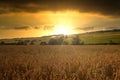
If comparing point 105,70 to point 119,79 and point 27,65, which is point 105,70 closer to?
point 119,79

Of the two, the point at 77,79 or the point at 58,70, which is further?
the point at 58,70

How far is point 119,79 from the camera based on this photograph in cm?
623

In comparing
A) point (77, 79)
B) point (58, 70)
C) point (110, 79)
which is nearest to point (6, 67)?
point (58, 70)

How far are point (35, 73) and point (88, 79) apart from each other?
3.86 feet

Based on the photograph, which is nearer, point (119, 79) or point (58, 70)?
point (119, 79)

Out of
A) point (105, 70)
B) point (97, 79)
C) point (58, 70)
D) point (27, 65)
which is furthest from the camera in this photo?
point (27, 65)

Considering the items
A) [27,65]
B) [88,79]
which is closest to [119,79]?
[88,79]

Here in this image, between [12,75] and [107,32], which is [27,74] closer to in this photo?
[12,75]

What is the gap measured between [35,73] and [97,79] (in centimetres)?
137

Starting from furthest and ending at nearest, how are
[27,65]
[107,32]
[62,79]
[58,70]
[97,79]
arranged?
[107,32]
[27,65]
[58,70]
[97,79]
[62,79]

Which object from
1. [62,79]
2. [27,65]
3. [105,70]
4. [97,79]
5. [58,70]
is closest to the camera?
[62,79]

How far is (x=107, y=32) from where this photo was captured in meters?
103

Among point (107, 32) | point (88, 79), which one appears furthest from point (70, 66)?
point (107, 32)

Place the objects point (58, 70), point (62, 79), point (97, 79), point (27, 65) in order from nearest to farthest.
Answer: point (62, 79) → point (97, 79) → point (58, 70) → point (27, 65)
